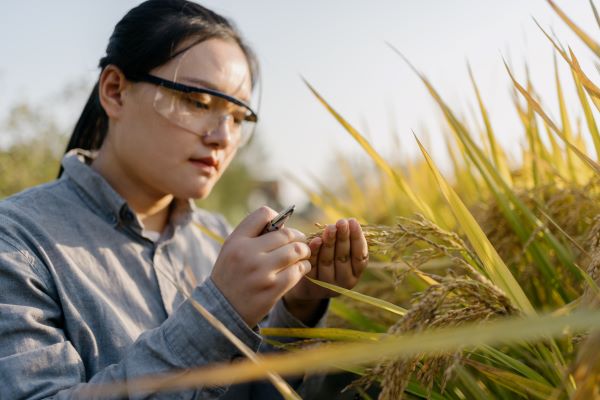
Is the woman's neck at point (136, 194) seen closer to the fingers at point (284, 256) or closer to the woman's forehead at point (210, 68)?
the woman's forehead at point (210, 68)

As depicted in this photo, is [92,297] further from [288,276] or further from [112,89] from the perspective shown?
[112,89]

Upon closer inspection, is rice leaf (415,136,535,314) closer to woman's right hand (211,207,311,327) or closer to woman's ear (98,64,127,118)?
woman's right hand (211,207,311,327)

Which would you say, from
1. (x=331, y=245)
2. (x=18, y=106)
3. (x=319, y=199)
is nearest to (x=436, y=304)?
(x=331, y=245)

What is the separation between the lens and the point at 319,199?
245cm

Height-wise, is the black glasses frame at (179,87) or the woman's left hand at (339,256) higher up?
the black glasses frame at (179,87)

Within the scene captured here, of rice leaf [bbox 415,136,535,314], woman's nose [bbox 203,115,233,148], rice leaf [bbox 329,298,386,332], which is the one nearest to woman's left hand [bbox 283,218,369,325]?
rice leaf [bbox 329,298,386,332]

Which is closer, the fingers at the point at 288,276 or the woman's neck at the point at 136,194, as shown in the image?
the fingers at the point at 288,276

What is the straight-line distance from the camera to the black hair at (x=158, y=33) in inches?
72.6

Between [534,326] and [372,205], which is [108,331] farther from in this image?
[372,205]

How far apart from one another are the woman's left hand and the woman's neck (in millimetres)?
681

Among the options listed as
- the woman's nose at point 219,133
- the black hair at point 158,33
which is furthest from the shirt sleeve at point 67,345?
the black hair at point 158,33

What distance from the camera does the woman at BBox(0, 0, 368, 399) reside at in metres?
1.18

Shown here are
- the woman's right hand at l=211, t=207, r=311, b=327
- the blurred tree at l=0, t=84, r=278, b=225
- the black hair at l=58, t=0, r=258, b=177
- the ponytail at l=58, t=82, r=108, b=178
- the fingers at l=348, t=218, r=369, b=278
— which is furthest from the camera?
the blurred tree at l=0, t=84, r=278, b=225

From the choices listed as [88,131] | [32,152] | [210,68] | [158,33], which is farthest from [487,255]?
[32,152]
